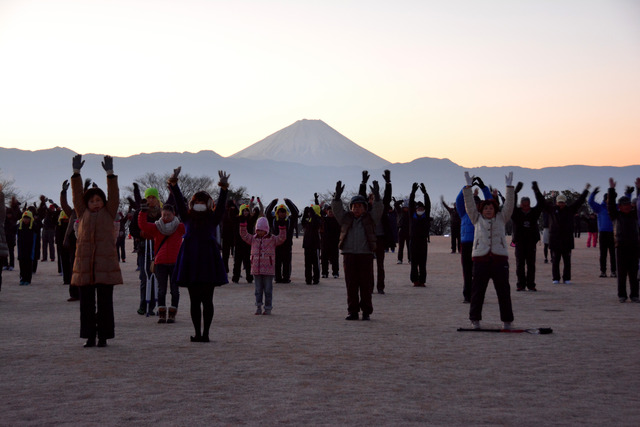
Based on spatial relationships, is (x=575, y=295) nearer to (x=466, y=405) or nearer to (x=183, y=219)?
(x=183, y=219)

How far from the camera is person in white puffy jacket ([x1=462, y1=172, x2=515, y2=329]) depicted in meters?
11.4

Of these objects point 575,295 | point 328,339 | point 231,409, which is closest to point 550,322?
point 328,339

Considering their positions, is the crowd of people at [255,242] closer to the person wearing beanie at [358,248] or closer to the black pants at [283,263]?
the person wearing beanie at [358,248]

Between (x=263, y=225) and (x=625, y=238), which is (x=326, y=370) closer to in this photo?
(x=263, y=225)

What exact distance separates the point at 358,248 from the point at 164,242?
290 centimetres

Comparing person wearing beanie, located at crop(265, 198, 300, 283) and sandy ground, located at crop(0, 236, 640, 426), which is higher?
person wearing beanie, located at crop(265, 198, 300, 283)

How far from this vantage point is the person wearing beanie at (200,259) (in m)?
10.3

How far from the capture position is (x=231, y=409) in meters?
6.64

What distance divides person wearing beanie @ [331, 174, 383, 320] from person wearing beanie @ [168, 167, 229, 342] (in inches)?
116

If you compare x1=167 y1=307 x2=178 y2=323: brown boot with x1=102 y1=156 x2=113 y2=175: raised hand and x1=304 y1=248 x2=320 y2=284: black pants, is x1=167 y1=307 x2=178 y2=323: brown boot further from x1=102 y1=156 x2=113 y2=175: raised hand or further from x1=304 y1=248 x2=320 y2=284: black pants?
x1=304 y1=248 x2=320 y2=284: black pants

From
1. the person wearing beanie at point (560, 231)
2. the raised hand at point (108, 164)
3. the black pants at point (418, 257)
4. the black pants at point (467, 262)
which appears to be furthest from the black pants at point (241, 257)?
the raised hand at point (108, 164)

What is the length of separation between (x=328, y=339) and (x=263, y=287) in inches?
146

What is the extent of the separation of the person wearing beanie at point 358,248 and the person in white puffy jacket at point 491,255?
194cm

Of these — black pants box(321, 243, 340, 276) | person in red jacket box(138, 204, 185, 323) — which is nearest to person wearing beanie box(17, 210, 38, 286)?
black pants box(321, 243, 340, 276)
